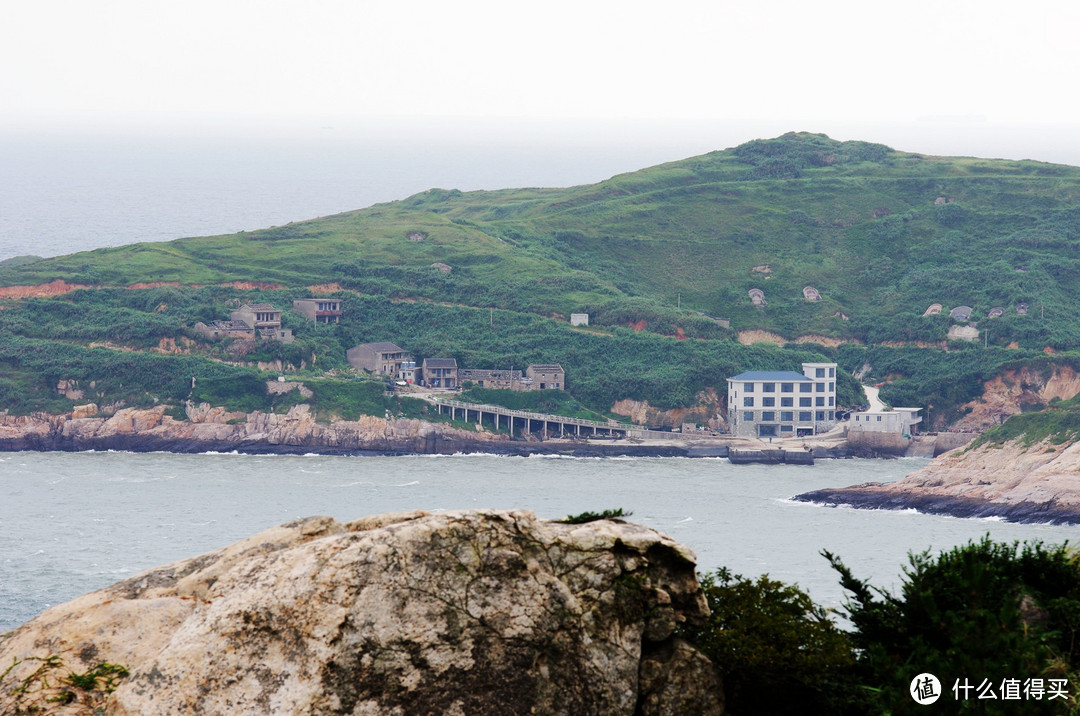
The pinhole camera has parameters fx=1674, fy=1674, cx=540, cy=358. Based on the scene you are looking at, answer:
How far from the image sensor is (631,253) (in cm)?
15862

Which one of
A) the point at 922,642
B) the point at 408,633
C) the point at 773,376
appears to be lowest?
the point at 773,376

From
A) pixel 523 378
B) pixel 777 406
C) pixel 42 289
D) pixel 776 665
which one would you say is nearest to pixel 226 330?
pixel 42 289

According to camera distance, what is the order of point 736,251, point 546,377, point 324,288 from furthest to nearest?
point 736,251, point 324,288, point 546,377

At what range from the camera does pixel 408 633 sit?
51.0 ft

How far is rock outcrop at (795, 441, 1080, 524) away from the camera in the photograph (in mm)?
81688

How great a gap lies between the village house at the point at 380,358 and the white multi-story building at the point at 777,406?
2488cm

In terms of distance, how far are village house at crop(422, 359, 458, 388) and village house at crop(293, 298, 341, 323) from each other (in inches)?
556

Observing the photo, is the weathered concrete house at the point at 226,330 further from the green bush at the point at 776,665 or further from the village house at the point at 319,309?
the green bush at the point at 776,665

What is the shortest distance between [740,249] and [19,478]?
268 ft

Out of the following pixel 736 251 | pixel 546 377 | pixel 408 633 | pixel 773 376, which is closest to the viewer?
pixel 408 633

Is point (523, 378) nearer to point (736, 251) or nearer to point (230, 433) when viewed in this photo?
point (230, 433)

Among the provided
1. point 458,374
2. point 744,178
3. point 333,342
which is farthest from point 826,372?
point 744,178

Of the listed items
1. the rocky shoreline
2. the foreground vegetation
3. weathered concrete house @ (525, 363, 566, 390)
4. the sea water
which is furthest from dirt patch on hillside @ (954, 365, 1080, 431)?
the foreground vegetation

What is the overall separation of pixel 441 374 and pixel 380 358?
17.1ft
